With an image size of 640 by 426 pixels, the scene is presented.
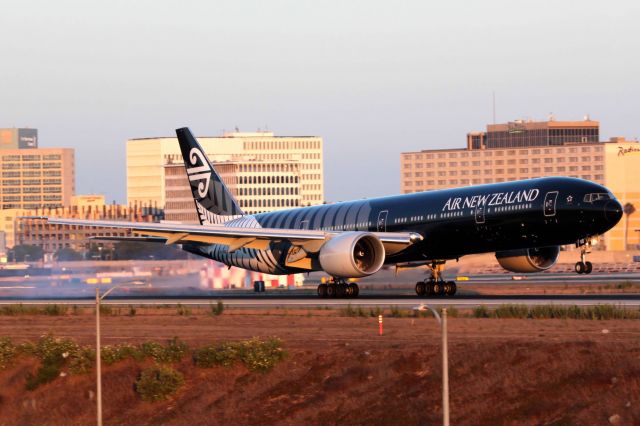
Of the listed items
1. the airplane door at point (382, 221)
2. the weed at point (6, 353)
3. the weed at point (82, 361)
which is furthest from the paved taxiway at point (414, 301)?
the weed at point (6, 353)

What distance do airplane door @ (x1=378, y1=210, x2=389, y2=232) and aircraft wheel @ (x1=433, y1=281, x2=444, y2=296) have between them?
366 cm

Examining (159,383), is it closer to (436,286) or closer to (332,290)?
(436,286)

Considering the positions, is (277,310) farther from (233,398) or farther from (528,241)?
(233,398)

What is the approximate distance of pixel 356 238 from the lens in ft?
194

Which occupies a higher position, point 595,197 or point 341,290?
point 595,197

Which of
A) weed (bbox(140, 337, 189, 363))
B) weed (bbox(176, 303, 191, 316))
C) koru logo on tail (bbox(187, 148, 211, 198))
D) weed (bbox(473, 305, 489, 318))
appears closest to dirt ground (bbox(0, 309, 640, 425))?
weed (bbox(140, 337, 189, 363))

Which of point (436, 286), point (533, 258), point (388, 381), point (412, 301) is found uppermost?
point (533, 258)

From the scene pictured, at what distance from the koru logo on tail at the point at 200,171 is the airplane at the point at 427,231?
5.82 metres

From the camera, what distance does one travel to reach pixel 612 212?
54750 millimetres

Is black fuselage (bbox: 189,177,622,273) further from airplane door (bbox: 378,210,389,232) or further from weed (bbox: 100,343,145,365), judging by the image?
weed (bbox: 100,343,145,365)

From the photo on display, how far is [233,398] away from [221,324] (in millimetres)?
12070

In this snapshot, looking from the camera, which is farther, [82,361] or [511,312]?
A: [511,312]

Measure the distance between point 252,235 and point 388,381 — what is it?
26.0 metres

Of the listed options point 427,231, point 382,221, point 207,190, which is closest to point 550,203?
→ point 427,231
